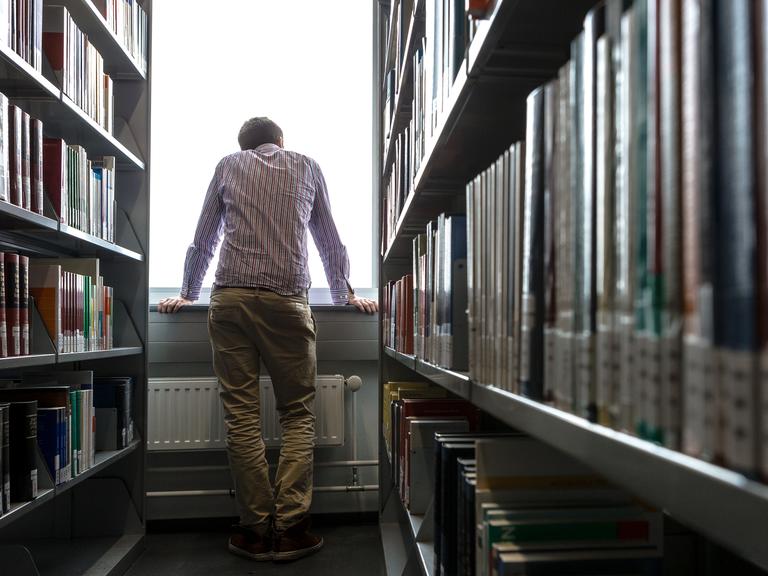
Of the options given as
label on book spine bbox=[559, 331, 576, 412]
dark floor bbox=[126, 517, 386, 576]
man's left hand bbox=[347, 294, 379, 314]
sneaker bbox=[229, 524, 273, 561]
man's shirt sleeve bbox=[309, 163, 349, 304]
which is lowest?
dark floor bbox=[126, 517, 386, 576]

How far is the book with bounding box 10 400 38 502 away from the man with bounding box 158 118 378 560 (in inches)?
34.3

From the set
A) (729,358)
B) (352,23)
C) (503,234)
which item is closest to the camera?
(729,358)

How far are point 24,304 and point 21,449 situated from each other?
0.35m

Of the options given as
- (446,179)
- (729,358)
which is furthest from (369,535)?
(729,358)

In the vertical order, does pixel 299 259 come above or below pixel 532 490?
above

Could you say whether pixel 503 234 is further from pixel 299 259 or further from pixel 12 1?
pixel 299 259

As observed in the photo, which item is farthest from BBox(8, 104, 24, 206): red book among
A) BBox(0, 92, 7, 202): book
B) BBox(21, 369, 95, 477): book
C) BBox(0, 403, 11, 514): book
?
BBox(21, 369, 95, 477): book

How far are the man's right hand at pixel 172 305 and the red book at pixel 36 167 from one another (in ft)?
3.72

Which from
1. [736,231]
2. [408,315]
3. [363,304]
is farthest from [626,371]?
[363,304]

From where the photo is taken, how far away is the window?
3.26 metres

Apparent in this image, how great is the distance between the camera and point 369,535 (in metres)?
2.75

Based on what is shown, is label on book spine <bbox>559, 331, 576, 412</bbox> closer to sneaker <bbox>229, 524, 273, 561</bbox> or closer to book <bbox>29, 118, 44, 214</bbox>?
book <bbox>29, 118, 44, 214</bbox>

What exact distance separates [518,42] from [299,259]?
1.84 meters

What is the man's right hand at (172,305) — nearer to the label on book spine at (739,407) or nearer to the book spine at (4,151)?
the book spine at (4,151)
